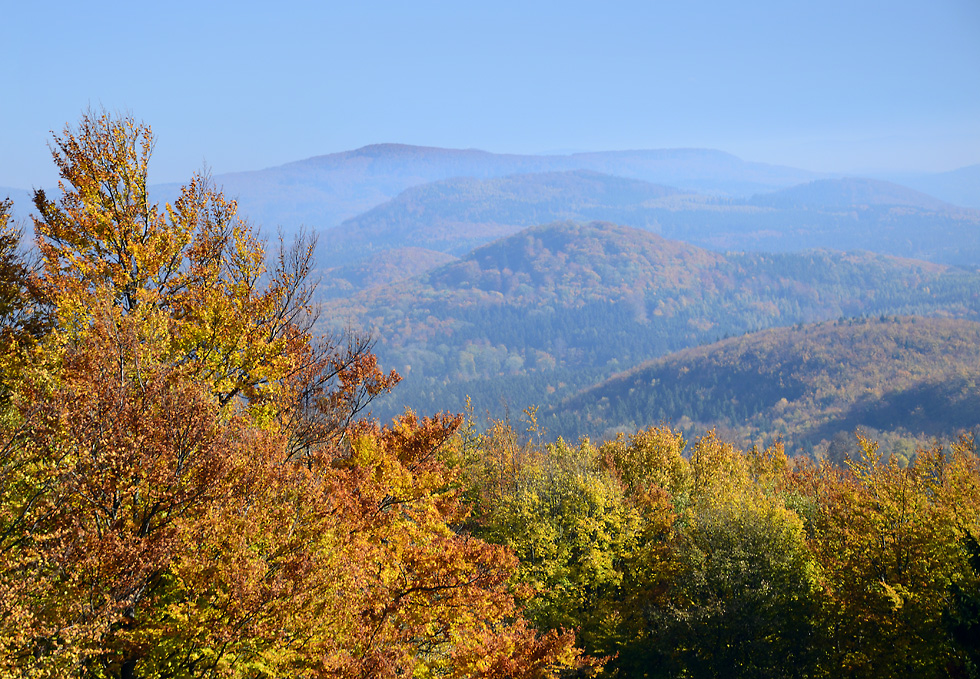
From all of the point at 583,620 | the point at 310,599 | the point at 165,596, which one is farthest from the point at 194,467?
the point at 583,620

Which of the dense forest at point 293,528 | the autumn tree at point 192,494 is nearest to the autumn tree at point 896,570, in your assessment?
the dense forest at point 293,528

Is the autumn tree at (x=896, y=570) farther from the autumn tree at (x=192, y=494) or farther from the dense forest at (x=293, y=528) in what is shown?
the autumn tree at (x=192, y=494)

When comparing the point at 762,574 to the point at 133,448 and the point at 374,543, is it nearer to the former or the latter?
the point at 374,543

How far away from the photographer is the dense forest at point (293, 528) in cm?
1009

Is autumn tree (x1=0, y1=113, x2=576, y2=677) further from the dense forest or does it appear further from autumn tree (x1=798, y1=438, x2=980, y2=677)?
autumn tree (x1=798, y1=438, x2=980, y2=677)

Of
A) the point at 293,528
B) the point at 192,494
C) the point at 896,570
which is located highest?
the point at 192,494

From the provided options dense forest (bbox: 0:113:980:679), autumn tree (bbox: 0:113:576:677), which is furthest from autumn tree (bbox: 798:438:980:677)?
autumn tree (bbox: 0:113:576:677)

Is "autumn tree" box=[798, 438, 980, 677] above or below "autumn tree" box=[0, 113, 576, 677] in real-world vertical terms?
below

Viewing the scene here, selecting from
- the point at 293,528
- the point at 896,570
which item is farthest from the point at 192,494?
the point at 896,570

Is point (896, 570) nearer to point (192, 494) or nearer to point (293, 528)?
point (293, 528)

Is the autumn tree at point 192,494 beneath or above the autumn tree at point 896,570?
above

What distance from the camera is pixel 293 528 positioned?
12258 mm

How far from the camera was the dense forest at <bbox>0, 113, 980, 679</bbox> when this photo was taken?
10.1 meters

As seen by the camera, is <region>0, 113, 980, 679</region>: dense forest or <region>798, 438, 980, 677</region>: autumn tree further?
<region>798, 438, 980, 677</region>: autumn tree
